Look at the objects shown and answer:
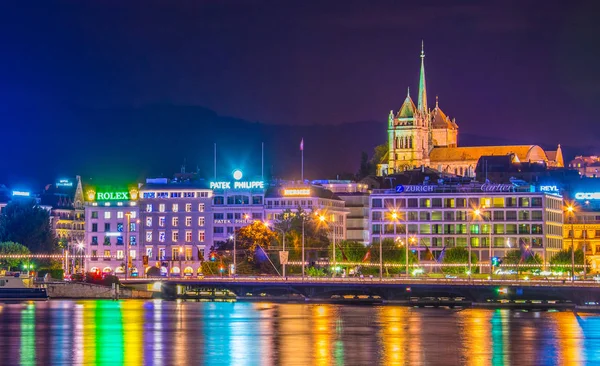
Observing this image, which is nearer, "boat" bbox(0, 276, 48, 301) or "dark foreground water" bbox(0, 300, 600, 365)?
"dark foreground water" bbox(0, 300, 600, 365)

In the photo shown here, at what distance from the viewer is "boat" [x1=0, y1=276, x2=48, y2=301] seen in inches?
6890

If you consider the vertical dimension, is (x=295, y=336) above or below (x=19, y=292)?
below

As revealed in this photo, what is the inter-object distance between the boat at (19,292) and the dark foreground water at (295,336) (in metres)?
31.5

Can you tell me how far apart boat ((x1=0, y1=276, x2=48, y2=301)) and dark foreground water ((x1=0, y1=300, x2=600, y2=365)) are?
31.5 m

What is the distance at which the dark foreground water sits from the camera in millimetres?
81188

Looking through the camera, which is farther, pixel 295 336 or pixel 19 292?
pixel 19 292

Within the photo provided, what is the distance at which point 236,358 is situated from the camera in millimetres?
80938

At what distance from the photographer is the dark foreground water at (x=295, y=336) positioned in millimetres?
81188

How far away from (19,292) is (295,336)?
84.4 m

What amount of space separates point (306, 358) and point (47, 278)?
11095 centimetres

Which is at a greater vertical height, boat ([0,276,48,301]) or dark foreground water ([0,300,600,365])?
boat ([0,276,48,301])

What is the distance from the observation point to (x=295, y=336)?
9856cm

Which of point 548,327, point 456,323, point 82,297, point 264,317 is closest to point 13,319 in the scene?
point 264,317

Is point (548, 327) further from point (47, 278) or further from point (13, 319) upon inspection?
point (47, 278)
